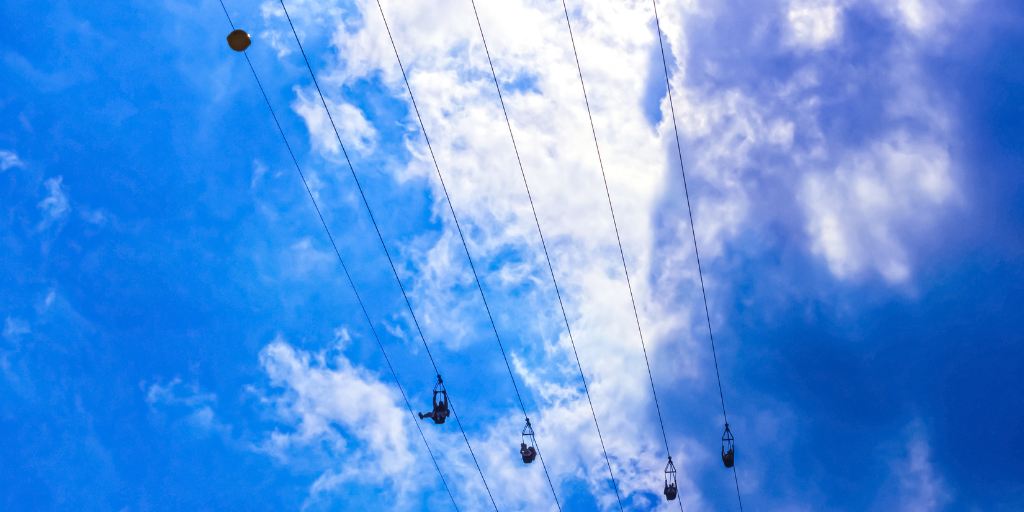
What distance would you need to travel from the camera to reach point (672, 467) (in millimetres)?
31953

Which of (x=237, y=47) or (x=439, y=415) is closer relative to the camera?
(x=237, y=47)

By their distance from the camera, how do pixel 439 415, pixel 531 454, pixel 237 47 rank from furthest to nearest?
pixel 531 454 → pixel 439 415 → pixel 237 47

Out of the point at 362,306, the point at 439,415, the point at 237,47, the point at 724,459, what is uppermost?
the point at 362,306

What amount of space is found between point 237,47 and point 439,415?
18.0 meters

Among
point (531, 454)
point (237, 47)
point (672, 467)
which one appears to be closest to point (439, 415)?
point (531, 454)

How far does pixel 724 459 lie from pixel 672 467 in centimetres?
260

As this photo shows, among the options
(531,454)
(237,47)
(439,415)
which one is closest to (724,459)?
(531,454)

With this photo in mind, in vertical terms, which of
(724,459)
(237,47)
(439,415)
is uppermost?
(237,47)

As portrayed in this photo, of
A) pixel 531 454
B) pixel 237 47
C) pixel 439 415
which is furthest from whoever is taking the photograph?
pixel 531 454

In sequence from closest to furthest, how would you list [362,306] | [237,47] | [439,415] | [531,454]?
[237,47] → [439,415] → [531,454] → [362,306]

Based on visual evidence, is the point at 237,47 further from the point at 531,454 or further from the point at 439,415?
the point at 531,454

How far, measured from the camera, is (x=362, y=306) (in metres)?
52.1

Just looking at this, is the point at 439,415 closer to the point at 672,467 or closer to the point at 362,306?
the point at 672,467

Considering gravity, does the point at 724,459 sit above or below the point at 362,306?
below
